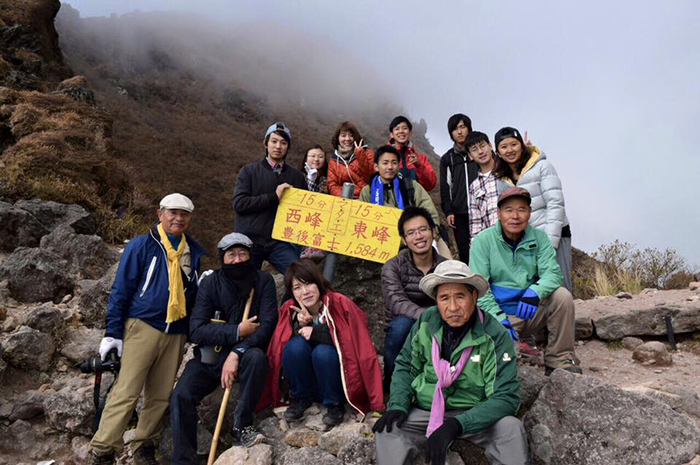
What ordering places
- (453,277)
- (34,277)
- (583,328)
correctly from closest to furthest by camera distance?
(453,277)
(583,328)
(34,277)

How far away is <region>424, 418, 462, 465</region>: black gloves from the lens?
103 inches

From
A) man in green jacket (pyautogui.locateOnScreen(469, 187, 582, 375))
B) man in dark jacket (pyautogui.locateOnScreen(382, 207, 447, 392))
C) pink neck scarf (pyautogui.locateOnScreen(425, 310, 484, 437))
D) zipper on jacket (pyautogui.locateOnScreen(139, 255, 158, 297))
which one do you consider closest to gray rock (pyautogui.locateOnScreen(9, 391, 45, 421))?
zipper on jacket (pyautogui.locateOnScreen(139, 255, 158, 297))

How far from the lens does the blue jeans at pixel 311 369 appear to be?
12.1 feet

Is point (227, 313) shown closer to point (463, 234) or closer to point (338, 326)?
point (338, 326)

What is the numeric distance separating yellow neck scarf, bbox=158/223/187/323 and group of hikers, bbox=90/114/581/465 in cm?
1

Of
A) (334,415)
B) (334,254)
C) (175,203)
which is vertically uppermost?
(175,203)

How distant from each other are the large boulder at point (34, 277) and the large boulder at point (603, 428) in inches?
273

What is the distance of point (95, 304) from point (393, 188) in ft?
15.4

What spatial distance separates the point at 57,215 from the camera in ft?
29.6

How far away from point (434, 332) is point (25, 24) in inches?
859

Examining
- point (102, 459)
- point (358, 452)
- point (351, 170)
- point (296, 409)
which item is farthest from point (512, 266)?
point (102, 459)

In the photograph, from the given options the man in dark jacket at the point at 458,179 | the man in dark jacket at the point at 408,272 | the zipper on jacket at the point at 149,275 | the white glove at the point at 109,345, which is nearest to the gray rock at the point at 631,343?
the man in dark jacket at the point at 458,179

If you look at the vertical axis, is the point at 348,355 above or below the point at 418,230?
below

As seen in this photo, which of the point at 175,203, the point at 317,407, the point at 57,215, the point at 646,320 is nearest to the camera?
the point at 317,407
